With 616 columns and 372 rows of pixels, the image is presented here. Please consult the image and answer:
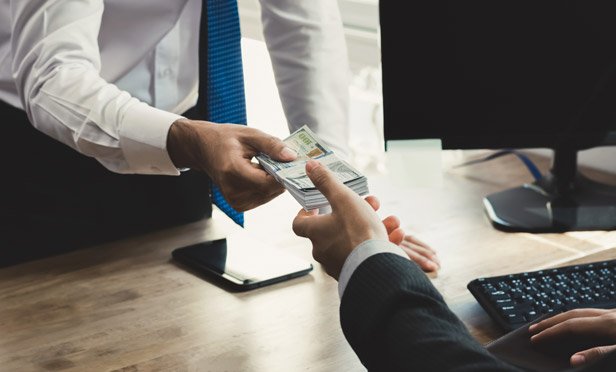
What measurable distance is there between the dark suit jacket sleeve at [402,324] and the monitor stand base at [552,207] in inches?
32.6

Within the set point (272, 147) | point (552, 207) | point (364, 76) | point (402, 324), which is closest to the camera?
point (402, 324)

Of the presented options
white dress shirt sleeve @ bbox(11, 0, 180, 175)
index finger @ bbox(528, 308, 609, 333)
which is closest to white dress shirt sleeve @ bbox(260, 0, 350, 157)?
white dress shirt sleeve @ bbox(11, 0, 180, 175)

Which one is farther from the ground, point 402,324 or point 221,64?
point 221,64

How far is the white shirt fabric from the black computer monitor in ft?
0.58

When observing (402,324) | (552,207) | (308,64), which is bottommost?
(552,207)

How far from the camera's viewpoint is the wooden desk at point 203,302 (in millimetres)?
1311

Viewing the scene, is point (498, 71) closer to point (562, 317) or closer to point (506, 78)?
point (506, 78)

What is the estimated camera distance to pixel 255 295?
151 cm

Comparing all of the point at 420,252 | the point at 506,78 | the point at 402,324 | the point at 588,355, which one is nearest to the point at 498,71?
the point at 506,78

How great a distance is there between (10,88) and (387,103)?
71 centimetres

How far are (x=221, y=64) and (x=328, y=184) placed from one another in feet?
1.85

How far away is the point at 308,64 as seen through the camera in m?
1.86

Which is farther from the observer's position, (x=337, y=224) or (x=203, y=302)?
(x=203, y=302)

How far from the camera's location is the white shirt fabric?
1.51 meters
